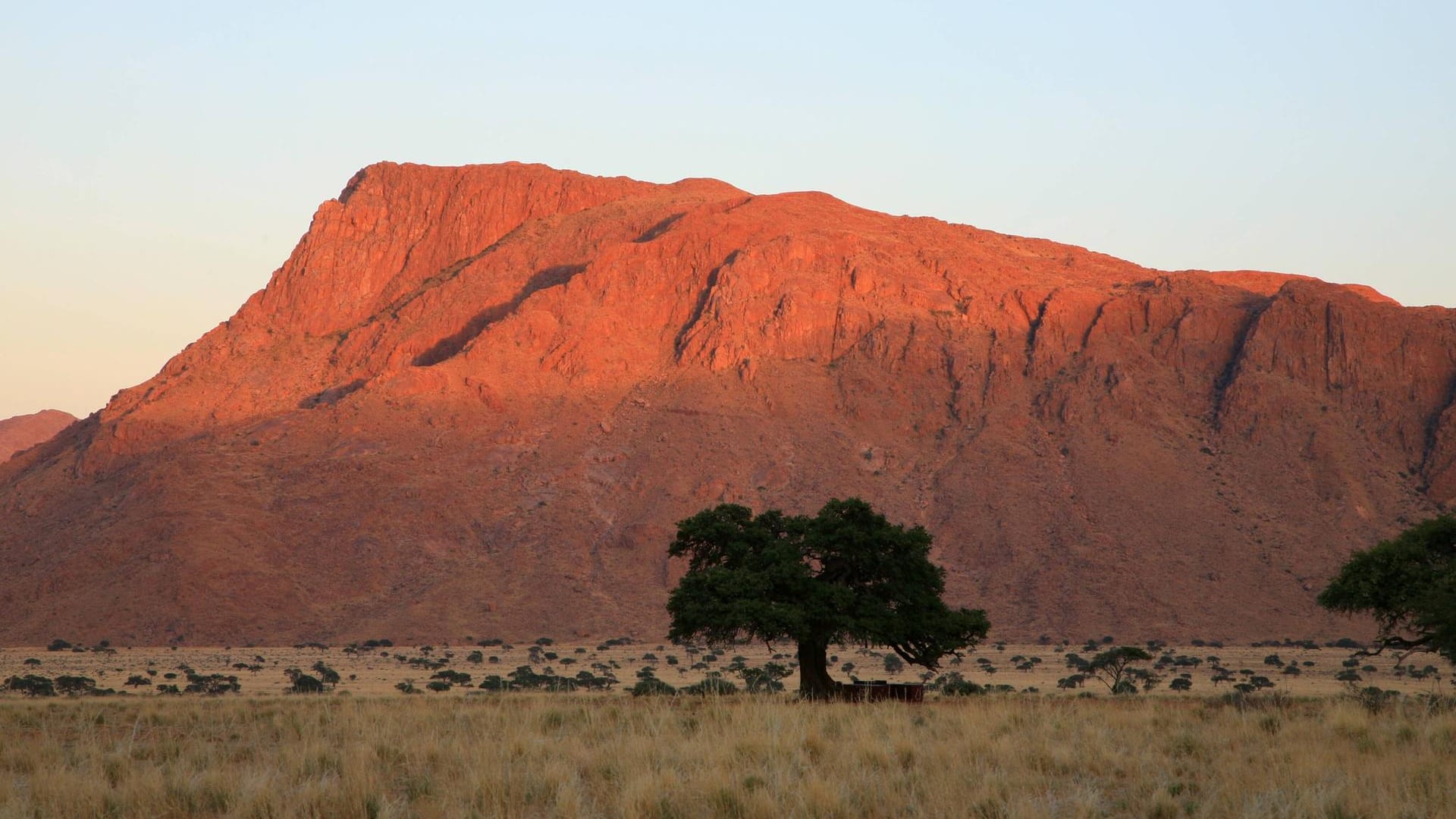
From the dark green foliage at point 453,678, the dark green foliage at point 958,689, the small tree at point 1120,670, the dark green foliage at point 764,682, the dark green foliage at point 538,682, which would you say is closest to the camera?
the dark green foliage at point 764,682

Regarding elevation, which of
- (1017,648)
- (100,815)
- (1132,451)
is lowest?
(1017,648)

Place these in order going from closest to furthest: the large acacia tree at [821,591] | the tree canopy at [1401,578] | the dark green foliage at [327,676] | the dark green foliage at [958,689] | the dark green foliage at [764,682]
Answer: the large acacia tree at [821,591] < the tree canopy at [1401,578] < the dark green foliage at [764,682] < the dark green foliage at [958,689] < the dark green foliage at [327,676]

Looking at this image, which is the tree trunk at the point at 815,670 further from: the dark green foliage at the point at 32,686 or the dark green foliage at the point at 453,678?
the dark green foliage at the point at 32,686

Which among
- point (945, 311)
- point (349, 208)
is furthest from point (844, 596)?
point (349, 208)

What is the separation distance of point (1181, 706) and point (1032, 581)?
63.5 m

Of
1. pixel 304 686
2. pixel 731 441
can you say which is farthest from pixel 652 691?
pixel 731 441

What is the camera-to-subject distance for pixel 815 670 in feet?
91.8

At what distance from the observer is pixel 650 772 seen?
11.4 metres

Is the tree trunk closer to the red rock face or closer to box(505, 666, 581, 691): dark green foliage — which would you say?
box(505, 666, 581, 691): dark green foliage

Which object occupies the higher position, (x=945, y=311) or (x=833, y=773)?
(x=945, y=311)

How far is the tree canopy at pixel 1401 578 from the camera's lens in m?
28.3

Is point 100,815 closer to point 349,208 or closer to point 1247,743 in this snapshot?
point 1247,743

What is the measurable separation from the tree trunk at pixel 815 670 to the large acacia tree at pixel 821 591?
2 cm

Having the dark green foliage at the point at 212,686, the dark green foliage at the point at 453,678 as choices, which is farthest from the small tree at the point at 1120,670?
the dark green foliage at the point at 212,686
